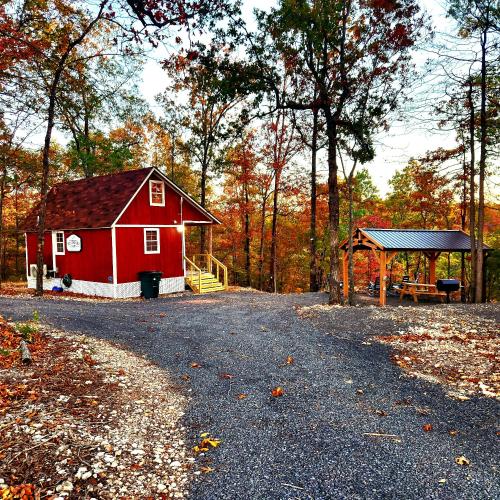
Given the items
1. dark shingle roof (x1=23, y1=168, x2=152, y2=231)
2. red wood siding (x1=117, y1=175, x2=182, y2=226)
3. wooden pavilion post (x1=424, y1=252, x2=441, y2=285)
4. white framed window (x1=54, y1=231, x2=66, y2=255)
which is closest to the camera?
red wood siding (x1=117, y1=175, x2=182, y2=226)

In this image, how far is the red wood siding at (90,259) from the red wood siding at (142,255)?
56cm

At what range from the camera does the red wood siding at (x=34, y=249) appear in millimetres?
20828

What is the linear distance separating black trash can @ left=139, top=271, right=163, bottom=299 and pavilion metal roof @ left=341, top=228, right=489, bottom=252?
10027 mm

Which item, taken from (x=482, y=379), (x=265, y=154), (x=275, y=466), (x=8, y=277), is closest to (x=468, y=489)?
(x=275, y=466)

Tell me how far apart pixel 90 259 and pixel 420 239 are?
1700 centimetres

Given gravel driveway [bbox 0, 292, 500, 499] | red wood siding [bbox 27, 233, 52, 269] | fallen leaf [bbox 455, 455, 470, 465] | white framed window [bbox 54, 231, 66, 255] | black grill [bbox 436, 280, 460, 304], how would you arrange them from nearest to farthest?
gravel driveway [bbox 0, 292, 500, 499], fallen leaf [bbox 455, 455, 470, 465], black grill [bbox 436, 280, 460, 304], white framed window [bbox 54, 231, 66, 255], red wood siding [bbox 27, 233, 52, 269]

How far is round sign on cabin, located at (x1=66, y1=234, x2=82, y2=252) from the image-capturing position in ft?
61.4

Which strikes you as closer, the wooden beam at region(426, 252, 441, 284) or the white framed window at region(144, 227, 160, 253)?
the white framed window at region(144, 227, 160, 253)

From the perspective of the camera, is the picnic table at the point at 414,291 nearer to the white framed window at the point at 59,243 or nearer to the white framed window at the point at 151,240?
the white framed window at the point at 151,240

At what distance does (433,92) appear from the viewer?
15008mm

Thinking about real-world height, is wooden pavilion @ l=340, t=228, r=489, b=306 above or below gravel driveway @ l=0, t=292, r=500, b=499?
above

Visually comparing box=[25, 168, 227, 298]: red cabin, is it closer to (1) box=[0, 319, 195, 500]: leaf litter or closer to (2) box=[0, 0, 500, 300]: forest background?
(2) box=[0, 0, 500, 300]: forest background

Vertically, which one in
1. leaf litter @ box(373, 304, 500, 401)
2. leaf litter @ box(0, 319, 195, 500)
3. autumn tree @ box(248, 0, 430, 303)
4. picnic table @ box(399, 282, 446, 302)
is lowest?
picnic table @ box(399, 282, 446, 302)

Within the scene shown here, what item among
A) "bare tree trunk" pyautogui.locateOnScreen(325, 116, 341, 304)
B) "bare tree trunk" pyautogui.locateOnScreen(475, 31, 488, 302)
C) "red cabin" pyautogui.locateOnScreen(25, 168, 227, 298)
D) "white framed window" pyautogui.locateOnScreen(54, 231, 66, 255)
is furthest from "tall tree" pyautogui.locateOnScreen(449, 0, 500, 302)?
"white framed window" pyautogui.locateOnScreen(54, 231, 66, 255)
